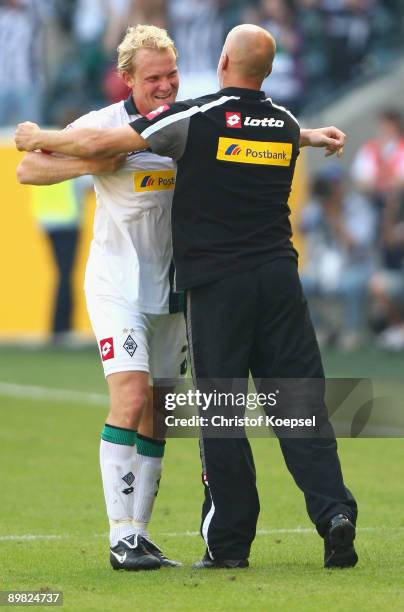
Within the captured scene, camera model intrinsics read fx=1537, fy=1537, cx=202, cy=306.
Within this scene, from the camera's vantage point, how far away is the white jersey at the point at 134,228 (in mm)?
6992

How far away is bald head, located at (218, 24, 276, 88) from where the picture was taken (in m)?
6.52

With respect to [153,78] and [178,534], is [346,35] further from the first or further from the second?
[153,78]

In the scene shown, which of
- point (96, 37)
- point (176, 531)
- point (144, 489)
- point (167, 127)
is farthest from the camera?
point (96, 37)

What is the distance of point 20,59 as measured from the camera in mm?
21688

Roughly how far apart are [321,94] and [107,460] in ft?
53.7

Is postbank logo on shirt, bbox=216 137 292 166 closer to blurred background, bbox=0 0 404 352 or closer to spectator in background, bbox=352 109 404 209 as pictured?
blurred background, bbox=0 0 404 352

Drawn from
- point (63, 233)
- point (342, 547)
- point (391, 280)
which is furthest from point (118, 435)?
point (63, 233)

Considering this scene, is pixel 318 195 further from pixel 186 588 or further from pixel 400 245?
pixel 186 588

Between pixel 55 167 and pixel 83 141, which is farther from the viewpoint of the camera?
pixel 55 167

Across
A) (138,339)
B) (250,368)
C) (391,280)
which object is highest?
(138,339)

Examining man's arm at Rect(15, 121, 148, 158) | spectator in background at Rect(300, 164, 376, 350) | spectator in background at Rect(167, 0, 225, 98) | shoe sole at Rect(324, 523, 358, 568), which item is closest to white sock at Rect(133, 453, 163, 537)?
shoe sole at Rect(324, 523, 358, 568)

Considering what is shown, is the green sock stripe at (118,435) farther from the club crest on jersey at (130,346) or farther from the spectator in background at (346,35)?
the spectator in background at (346,35)

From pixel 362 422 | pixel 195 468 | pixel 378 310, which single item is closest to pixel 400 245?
pixel 378 310

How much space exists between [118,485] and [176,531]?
1.24 m
